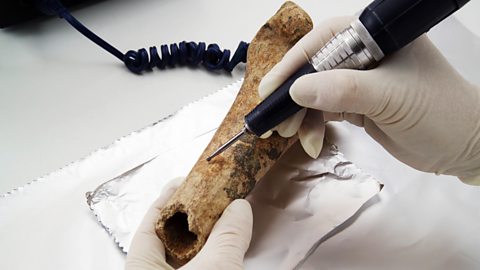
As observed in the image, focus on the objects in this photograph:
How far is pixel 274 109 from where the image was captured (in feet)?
2.54

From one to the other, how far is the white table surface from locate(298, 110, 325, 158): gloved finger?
401 mm

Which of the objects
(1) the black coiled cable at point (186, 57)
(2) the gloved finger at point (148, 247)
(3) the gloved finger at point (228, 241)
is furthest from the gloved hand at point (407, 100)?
(1) the black coiled cable at point (186, 57)

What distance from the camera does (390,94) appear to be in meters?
0.77

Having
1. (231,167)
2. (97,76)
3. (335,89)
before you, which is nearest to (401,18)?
(335,89)

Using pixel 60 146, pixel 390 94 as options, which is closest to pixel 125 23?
pixel 60 146

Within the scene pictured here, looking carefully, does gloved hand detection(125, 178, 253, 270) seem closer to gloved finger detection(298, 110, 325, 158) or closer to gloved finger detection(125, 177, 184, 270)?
gloved finger detection(125, 177, 184, 270)

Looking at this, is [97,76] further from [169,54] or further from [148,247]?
[148,247]

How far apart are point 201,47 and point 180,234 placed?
0.56 meters

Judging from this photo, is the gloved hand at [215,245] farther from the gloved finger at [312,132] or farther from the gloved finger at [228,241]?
the gloved finger at [312,132]

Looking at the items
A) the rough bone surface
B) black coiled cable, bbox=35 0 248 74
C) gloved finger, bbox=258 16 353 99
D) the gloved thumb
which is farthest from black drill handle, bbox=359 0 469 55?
black coiled cable, bbox=35 0 248 74

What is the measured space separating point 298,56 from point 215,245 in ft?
1.14

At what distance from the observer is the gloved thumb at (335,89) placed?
0.74 m

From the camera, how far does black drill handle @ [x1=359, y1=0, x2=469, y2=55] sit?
63 centimetres

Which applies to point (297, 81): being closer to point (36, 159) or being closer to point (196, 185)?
point (196, 185)
